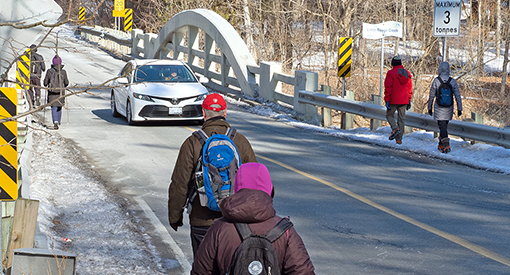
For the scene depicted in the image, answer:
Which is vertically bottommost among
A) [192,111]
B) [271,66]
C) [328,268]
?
[328,268]

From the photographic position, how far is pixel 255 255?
3.01 metres

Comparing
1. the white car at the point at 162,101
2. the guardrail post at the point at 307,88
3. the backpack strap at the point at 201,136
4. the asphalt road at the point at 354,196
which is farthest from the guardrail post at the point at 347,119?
the backpack strap at the point at 201,136

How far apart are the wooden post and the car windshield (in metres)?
10.4

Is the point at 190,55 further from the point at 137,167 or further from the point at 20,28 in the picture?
the point at 20,28

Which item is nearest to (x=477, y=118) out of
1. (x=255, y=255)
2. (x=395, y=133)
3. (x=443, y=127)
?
(x=443, y=127)

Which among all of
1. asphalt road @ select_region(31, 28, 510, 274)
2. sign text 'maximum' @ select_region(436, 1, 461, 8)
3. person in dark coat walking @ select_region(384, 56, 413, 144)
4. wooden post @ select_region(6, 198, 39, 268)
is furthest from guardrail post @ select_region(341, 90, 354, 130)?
wooden post @ select_region(6, 198, 39, 268)

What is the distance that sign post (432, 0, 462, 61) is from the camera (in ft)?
43.3

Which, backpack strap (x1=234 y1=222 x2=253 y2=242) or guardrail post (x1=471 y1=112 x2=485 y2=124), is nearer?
backpack strap (x1=234 y1=222 x2=253 y2=242)

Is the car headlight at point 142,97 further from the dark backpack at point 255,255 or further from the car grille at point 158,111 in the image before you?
the dark backpack at point 255,255

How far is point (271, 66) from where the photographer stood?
1897cm

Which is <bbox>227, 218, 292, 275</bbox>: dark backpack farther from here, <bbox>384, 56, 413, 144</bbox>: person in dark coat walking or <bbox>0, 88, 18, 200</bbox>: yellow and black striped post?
<bbox>384, 56, 413, 144</bbox>: person in dark coat walking

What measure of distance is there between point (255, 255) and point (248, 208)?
0.75ft

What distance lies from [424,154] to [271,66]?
25.9 feet

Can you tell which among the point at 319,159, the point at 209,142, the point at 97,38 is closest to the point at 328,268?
the point at 209,142
